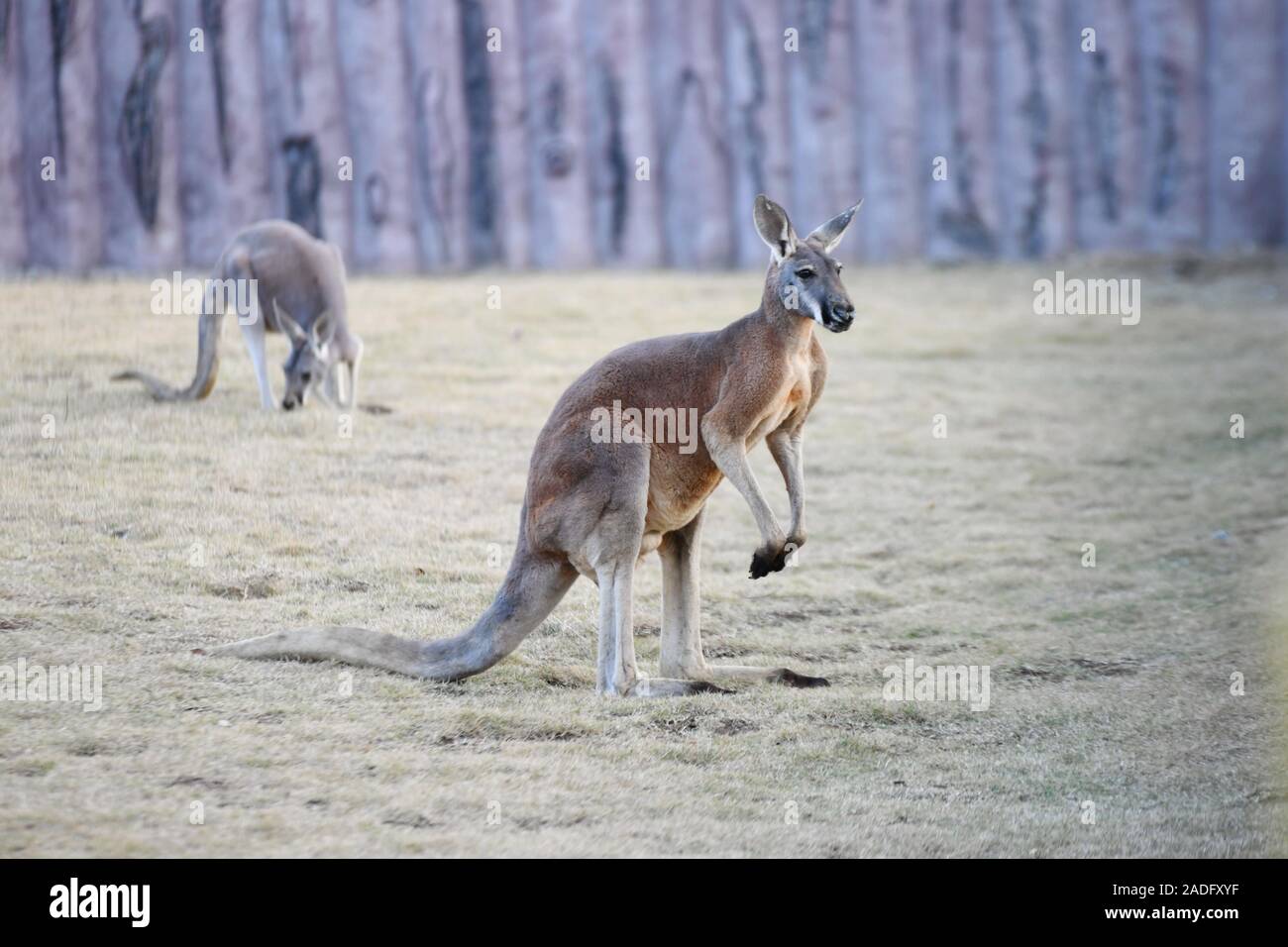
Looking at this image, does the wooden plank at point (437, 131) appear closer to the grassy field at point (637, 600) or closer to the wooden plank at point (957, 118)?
the grassy field at point (637, 600)

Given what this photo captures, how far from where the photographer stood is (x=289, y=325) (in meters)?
8.19

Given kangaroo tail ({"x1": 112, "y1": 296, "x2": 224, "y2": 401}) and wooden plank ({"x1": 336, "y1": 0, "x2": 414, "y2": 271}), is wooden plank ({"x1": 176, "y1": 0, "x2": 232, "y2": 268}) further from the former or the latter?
kangaroo tail ({"x1": 112, "y1": 296, "x2": 224, "y2": 401})

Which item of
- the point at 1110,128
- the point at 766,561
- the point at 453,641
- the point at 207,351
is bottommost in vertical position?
the point at 453,641

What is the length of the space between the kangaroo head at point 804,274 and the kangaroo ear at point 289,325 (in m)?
3.73

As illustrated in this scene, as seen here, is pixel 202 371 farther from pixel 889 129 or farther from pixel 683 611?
pixel 889 129

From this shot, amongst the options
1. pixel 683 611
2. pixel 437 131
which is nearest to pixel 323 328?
pixel 437 131

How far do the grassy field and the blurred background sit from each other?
0.66 meters

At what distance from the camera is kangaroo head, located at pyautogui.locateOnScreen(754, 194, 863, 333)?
484 centimetres

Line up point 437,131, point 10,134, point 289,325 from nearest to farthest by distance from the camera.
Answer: point 289,325, point 10,134, point 437,131

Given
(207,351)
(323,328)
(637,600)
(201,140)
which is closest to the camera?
(637,600)

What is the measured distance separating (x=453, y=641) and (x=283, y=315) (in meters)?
3.64

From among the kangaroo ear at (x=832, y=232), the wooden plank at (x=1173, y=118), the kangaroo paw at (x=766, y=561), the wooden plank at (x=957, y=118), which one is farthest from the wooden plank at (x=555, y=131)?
the kangaroo paw at (x=766, y=561)

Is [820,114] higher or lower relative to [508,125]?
higher

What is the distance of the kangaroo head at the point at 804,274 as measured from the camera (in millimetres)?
4836
